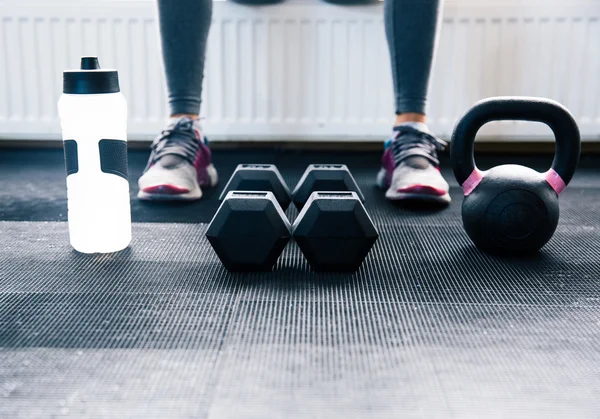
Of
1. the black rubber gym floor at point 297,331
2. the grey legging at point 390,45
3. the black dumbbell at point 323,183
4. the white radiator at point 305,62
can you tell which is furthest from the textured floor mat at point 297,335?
the white radiator at point 305,62

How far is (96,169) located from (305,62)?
1178 mm

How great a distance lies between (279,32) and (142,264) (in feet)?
4.13

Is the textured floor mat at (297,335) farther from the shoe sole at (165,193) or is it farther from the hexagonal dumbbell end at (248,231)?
the shoe sole at (165,193)

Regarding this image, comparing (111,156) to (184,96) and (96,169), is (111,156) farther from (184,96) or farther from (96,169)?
(184,96)

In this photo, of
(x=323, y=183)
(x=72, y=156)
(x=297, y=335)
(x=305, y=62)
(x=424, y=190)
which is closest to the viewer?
(x=297, y=335)

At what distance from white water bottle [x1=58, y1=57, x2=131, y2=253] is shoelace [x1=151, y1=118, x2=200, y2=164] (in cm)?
41

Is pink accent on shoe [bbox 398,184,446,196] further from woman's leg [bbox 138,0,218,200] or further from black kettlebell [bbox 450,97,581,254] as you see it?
woman's leg [bbox 138,0,218,200]

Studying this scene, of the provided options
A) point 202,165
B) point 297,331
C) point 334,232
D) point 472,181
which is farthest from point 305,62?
point 297,331

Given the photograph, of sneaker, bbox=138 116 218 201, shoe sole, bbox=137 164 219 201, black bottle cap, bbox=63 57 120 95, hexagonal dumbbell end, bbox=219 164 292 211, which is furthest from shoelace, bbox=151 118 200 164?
black bottle cap, bbox=63 57 120 95

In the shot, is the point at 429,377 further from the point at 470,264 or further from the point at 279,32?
the point at 279,32

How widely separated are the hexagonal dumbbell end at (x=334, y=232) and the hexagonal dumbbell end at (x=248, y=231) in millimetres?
37

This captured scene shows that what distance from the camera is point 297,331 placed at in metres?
0.80

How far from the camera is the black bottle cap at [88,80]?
101 cm

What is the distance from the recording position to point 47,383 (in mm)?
674
